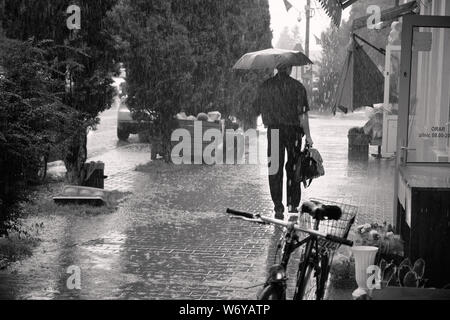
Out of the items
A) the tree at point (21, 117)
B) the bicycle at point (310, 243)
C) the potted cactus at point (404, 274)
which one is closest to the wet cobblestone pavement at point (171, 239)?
the tree at point (21, 117)

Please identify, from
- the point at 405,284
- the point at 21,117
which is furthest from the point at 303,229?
the point at 21,117

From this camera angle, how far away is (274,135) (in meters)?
10.1

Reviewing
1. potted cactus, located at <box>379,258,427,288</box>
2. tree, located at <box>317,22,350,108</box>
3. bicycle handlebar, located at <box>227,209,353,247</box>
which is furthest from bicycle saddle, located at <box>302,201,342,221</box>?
tree, located at <box>317,22,350,108</box>

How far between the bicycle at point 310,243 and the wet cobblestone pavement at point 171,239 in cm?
166

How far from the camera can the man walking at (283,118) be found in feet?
32.8

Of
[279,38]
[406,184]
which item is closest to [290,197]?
[406,184]

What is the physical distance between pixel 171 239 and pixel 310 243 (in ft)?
14.2

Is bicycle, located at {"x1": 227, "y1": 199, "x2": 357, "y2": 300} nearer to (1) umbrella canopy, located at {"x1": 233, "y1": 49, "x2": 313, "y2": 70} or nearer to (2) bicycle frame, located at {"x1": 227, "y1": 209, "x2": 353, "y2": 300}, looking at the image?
(2) bicycle frame, located at {"x1": 227, "y1": 209, "x2": 353, "y2": 300}

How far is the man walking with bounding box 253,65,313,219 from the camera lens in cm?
1000

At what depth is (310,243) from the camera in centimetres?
489

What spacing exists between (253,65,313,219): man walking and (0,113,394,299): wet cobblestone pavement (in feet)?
2.38

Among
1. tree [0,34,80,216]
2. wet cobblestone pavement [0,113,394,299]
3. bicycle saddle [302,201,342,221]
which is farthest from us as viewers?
tree [0,34,80,216]

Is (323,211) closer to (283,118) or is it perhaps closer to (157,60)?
(283,118)

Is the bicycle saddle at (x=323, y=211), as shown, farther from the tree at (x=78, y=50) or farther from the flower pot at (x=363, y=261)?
the tree at (x=78, y=50)
